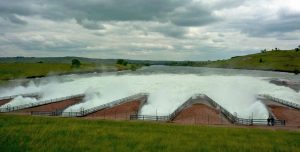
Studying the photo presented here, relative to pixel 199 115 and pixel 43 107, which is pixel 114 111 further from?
pixel 199 115

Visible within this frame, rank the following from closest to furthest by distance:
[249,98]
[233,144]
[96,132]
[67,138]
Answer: [233,144]
[67,138]
[96,132]
[249,98]

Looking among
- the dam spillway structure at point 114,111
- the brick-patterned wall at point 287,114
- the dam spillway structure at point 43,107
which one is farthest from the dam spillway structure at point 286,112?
the dam spillway structure at point 43,107

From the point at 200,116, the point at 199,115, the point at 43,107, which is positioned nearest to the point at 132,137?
the point at 200,116

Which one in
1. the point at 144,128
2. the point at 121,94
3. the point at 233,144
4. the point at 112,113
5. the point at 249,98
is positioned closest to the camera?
the point at 233,144

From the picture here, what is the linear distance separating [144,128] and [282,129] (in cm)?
1885

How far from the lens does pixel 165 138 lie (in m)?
35.2

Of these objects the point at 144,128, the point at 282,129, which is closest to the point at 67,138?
the point at 144,128

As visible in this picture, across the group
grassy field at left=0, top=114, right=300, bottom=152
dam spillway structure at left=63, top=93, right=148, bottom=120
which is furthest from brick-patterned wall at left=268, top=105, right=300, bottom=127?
dam spillway structure at left=63, top=93, right=148, bottom=120

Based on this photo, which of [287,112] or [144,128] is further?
[287,112]

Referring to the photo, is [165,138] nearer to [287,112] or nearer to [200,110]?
[200,110]

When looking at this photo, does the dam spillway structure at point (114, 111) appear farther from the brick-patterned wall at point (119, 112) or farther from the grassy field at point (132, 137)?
the grassy field at point (132, 137)

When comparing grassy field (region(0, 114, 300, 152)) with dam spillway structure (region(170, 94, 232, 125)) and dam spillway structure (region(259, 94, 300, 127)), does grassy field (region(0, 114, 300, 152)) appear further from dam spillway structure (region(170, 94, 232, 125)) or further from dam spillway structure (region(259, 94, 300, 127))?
dam spillway structure (region(259, 94, 300, 127))

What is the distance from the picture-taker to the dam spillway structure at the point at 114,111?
53.1 metres

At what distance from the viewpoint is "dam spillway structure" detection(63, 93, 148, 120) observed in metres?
53.1
